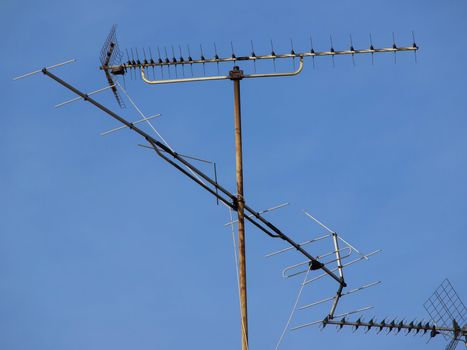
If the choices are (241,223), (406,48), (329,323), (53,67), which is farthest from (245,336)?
(406,48)

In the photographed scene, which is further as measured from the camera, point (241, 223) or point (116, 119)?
point (241, 223)

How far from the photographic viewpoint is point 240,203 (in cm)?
2089

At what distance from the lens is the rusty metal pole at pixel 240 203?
20.2m

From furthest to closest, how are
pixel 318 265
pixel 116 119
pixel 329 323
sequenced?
pixel 329 323 < pixel 318 265 < pixel 116 119

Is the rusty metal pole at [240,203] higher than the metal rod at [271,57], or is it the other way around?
the metal rod at [271,57]

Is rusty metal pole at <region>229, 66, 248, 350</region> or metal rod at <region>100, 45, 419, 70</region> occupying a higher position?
metal rod at <region>100, 45, 419, 70</region>

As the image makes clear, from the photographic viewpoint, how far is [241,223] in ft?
68.6

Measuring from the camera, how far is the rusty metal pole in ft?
66.3

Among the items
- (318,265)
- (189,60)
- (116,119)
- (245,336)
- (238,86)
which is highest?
(189,60)

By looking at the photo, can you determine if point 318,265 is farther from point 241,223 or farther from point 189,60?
point 189,60

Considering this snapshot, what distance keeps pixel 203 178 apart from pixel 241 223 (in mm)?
1352

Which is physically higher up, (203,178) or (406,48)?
(406,48)

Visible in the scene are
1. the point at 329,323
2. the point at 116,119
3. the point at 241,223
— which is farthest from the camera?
the point at 329,323

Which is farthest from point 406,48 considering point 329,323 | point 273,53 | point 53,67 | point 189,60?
point 53,67
